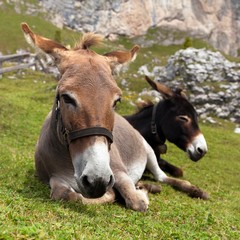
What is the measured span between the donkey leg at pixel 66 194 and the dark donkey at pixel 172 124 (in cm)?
386

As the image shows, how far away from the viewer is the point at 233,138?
2119cm

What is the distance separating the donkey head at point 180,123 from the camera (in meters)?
10.1

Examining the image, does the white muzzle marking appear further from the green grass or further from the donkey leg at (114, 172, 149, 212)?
the donkey leg at (114, 172, 149, 212)

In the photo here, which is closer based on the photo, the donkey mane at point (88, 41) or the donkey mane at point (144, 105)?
the donkey mane at point (88, 41)

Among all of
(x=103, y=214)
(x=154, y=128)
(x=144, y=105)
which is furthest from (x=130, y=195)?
(x=144, y=105)

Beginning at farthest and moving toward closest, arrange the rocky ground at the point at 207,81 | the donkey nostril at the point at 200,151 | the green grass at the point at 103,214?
the rocky ground at the point at 207,81, the donkey nostril at the point at 200,151, the green grass at the point at 103,214

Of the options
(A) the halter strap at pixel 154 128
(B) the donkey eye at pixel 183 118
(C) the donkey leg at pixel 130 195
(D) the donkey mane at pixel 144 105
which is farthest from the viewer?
(D) the donkey mane at pixel 144 105

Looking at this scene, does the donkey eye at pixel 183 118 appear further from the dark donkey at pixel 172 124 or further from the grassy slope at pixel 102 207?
the grassy slope at pixel 102 207

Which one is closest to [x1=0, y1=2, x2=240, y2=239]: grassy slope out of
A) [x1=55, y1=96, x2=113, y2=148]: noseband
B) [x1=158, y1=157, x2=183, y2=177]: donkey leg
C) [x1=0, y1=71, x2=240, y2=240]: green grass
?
[x1=0, y1=71, x2=240, y2=240]: green grass

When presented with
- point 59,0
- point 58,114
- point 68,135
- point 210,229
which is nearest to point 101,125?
point 68,135

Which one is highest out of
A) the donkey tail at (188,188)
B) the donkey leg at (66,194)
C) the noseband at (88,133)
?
the noseband at (88,133)

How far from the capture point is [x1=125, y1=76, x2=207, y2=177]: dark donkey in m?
10.2

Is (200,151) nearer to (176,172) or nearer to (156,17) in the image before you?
(176,172)

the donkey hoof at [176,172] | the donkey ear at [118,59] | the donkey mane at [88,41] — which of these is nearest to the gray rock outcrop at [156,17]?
the donkey hoof at [176,172]
